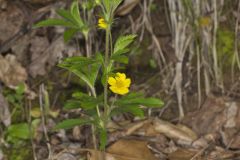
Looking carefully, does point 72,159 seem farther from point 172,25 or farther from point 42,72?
point 172,25

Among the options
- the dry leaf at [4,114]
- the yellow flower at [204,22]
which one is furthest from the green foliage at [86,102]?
the yellow flower at [204,22]

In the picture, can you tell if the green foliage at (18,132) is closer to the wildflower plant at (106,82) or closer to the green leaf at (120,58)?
the wildflower plant at (106,82)

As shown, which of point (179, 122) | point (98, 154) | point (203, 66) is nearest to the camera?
point (98, 154)

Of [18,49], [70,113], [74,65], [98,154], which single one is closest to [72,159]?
[98,154]

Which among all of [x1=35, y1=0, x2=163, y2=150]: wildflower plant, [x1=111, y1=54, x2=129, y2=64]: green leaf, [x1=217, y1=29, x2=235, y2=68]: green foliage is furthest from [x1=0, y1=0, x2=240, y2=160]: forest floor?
[x1=111, y1=54, x2=129, y2=64]: green leaf

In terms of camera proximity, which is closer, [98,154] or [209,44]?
[98,154]

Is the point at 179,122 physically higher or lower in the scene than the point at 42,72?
lower

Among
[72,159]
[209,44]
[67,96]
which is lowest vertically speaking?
[72,159]

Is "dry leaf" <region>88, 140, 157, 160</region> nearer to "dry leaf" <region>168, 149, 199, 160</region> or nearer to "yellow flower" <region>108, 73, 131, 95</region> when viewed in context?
"dry leaf" <region>168, 149, 199, 160</region>
